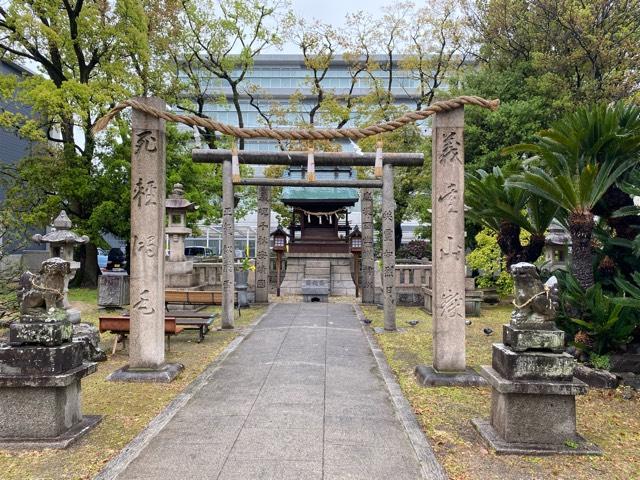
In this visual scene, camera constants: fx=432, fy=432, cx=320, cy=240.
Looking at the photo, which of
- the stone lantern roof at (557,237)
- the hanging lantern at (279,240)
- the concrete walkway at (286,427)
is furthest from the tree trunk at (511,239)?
the hanging lantern at (279,240)

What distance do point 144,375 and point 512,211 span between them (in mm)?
7839

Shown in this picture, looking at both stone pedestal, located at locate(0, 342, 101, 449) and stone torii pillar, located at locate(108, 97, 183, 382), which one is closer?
stone pedestal, located at locate(0, 342, 101, 449)

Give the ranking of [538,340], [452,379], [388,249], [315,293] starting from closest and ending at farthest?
[538,340] < [452,379] < [388,249] < [315,293]

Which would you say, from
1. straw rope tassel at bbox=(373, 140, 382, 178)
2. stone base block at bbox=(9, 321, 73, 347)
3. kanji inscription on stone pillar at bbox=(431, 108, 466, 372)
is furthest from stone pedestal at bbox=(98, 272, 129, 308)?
kanji inscription on stone pillar at bbox=(431, 108, 466, 372)

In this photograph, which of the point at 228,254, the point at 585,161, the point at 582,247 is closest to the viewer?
the point at 585,161

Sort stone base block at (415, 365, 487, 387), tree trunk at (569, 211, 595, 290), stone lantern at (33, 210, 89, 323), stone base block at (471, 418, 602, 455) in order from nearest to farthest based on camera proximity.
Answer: stone base block at (471, 418, 602, 455)
stone base block at (415, 365, 487, 387)
tree trunk at (569, 211, 595, 290)
stone lantern at (33, 210, 89, 323)

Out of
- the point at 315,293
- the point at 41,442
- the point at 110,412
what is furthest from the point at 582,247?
the point at 315,293

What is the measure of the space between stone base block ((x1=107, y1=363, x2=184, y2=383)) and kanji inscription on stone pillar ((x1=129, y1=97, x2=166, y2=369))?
0.30 feet

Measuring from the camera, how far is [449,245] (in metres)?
6.85

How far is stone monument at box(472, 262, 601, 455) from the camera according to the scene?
4.51 m

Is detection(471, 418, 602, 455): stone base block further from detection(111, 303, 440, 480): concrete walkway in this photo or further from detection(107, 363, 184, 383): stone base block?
detection(107, 363, 184, 383): stone base block

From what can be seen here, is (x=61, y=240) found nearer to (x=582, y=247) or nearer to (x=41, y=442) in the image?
(x=41, y=442)

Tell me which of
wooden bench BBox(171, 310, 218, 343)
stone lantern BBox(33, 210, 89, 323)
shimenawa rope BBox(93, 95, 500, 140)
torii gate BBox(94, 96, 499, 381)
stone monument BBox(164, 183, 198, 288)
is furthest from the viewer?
stone monument BBox(164, 183, 198, 288)

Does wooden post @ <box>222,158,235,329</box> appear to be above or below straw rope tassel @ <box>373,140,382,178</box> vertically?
below
